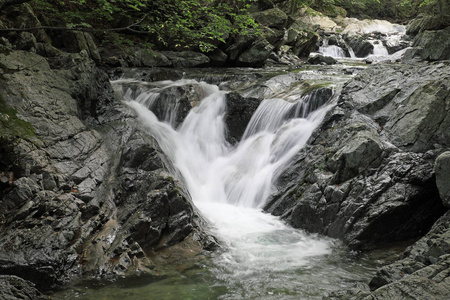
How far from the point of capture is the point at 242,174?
9727 mm

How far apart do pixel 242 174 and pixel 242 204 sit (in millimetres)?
1137

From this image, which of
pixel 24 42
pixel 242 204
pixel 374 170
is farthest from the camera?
pixel 24 42

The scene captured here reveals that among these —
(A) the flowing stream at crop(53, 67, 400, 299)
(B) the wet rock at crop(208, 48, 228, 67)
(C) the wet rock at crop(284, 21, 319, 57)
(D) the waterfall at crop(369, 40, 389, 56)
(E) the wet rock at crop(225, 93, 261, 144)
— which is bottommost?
(A) the flowing stream at crop(53, 67, 400, 299)

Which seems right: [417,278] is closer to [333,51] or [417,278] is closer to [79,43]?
[79,43]

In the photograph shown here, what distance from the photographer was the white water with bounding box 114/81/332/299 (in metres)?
6.06

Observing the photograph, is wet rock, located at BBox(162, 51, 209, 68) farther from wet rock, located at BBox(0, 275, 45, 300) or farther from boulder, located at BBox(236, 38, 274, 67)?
wet rock, located at BBox(0, 275, 45, 300)

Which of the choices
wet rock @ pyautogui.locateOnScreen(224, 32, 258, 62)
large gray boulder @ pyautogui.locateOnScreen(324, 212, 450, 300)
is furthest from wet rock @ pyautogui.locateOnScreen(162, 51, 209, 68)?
large gray boulder @ pyautogui.locateOnScreen(324, 212, 450, 300)

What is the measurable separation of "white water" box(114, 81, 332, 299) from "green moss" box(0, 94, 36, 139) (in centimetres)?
375

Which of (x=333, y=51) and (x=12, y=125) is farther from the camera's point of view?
(x=333, y=51)

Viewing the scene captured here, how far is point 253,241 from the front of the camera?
691 centimetres

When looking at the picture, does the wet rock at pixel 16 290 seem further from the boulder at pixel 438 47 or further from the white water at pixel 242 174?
the boulder at pixel 438 47

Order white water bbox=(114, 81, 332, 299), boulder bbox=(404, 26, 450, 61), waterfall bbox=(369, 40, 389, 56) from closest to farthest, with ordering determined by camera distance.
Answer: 1. white water bbox=(114, 81, 332, 299)
2. boulder bbox=(404, 26, 450, 61)
3. waterfall bbox=(369, 40, 389, 56)

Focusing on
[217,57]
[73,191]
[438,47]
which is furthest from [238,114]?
[438,47]

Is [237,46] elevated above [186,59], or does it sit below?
above
